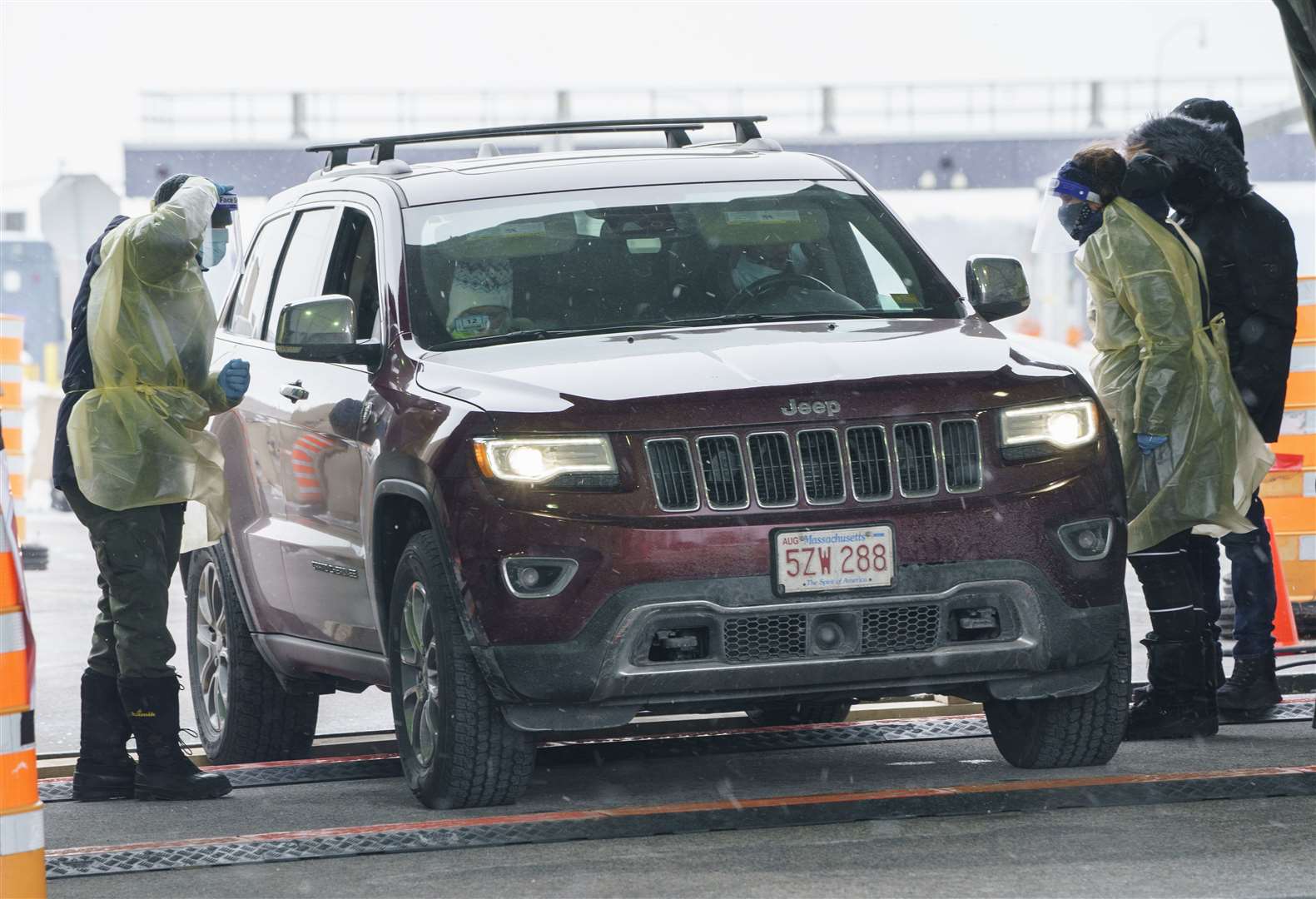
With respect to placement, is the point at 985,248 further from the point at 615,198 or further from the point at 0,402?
the point at 615,198

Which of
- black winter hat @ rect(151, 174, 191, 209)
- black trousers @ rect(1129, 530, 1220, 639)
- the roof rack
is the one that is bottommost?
black trousers @ rect(1129, 530, 1220, 639)

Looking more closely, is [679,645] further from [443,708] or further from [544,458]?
[443,708]

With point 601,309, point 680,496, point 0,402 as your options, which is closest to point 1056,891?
point 680,496

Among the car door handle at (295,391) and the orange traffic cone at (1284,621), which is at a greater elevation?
the car door handle at (295,391)

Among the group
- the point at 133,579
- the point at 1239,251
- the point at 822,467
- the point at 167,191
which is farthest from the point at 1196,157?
the point at 133,579

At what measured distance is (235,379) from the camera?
7543mm

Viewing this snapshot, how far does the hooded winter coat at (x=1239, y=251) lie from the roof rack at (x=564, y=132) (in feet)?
4.64

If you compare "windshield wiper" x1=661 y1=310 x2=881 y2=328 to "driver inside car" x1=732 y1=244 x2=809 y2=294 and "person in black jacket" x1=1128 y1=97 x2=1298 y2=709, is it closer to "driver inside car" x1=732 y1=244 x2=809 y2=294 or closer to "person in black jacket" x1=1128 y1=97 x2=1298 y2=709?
"driver inside car" x1=732 y1=244 x2=809 y2=294

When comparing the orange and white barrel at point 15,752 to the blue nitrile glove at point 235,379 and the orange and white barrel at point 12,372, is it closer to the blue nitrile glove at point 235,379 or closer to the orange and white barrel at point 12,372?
the blue nitrile glove at point 235,379

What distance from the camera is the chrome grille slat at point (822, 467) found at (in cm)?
620

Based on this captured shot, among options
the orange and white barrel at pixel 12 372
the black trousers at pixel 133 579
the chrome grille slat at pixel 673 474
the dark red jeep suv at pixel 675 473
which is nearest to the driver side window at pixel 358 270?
the dark red jeep suv at pixel 675 473

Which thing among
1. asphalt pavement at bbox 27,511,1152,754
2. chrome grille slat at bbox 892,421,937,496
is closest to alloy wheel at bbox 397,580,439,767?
chrome grille slat at bbox 892,421,937,496

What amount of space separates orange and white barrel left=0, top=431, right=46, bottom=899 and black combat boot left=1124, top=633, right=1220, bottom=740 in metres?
4.06

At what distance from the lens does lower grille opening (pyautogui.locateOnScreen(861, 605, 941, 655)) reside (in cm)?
623
